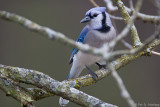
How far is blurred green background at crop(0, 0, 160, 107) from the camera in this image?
4090mm

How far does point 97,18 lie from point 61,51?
1.42 m

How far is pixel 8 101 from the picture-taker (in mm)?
3918

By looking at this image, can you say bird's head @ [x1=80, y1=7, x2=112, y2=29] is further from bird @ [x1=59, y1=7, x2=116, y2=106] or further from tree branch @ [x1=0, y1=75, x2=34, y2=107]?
tree branch @ [x1=0, y1=75, x2=34, y2=107]

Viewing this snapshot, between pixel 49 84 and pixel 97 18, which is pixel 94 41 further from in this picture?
pixel 49 84

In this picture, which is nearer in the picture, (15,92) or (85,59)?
(15,92)

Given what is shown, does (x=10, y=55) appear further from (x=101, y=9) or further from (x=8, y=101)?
(x=101, y=9)

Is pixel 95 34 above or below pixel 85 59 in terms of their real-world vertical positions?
above

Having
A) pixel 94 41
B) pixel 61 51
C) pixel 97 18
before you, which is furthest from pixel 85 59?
pixel 61 51

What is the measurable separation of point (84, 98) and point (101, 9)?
1.18 meters

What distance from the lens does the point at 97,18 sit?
2.87 metres

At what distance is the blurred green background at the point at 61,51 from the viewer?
13.4 ft

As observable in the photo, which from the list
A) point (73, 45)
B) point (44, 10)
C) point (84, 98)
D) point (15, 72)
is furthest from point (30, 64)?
point (73, 45)

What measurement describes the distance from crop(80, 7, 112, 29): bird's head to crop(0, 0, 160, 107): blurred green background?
4.08ft

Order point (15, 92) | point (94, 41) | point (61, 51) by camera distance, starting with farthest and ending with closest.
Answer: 1. point (61, 51)
2. point (94, 41)
3. point (15, 92)
